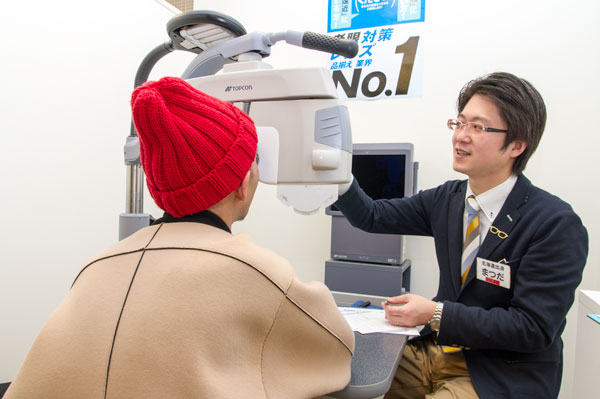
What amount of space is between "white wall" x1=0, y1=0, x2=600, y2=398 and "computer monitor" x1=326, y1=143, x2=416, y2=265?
45 centimetres

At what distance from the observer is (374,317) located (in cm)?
118

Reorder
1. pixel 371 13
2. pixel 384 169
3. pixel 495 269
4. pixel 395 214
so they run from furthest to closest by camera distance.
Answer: pixel 371 13 → pixel 384 169 → pixel 395 214 → pixel 495 269

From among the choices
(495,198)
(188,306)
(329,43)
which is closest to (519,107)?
(495,198)

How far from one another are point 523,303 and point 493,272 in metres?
0.12

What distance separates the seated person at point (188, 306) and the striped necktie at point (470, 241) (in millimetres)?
661

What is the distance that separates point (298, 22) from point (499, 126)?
171 cm

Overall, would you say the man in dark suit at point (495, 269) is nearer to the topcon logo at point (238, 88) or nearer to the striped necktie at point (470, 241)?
the striped necktie at point (470, 241)

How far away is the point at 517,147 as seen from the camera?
4.19 feet

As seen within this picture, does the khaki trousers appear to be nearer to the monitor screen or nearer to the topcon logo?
the monitor screen

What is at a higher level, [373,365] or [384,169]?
[384,169]

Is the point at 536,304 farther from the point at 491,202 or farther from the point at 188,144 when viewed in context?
the point at 188,144

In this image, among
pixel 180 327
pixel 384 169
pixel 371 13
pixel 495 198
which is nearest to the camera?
pixel 180 327

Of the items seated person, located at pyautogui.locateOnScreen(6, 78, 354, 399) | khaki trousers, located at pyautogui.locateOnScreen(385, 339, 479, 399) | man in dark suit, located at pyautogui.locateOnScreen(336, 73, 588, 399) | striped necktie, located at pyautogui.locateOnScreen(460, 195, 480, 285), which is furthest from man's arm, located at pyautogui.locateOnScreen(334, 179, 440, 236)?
seated person, located at pyautogui.locateOnScreen(6, 78, 354, 399)

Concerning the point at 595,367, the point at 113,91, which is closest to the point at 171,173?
the point at 595,367
